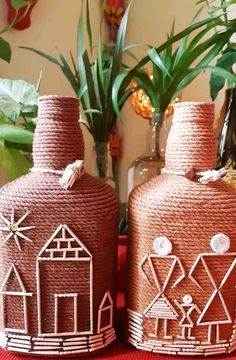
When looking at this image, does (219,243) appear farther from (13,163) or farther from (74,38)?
(74,38)

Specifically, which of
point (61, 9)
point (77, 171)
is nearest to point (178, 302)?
point (77, 171)

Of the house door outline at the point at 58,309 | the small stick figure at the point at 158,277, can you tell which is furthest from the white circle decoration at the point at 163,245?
the house door outline at the point at 58,309

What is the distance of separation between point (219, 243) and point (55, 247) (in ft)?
0.64

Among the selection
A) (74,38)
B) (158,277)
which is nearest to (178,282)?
(158,277)

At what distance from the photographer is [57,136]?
570 millimetres

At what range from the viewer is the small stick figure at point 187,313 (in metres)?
0.57

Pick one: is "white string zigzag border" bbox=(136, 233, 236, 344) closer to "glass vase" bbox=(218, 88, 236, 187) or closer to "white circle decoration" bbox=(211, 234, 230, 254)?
"white circle decoration" bbox=(211, 234, 230, 254)

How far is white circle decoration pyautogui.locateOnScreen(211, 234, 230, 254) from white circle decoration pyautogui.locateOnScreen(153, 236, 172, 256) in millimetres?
53

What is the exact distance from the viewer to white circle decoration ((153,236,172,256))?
0.56 metres

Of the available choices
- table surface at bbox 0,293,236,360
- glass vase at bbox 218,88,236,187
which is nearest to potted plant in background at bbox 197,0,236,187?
glass vase at bbox 218,88,236,187

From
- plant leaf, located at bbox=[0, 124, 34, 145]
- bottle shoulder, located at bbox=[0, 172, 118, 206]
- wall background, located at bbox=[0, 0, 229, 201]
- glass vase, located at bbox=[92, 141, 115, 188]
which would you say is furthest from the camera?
wall background, located at bbox=[0, 0, 229, 201]

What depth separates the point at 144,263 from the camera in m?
0.58

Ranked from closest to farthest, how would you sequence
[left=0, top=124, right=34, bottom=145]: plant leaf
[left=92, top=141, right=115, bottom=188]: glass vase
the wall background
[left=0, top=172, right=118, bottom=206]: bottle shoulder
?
1. [left=0, top=172, right=118, bottom=206]: bottle shoulder
2. [left=0, top=124, right=34, bottom=145]: plant leaf
3. [left=92, top=141, right=115, bottom=188]: glass vase
4. the wall background

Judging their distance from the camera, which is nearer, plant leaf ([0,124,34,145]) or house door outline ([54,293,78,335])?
house door outline ([54,293,78,335])
